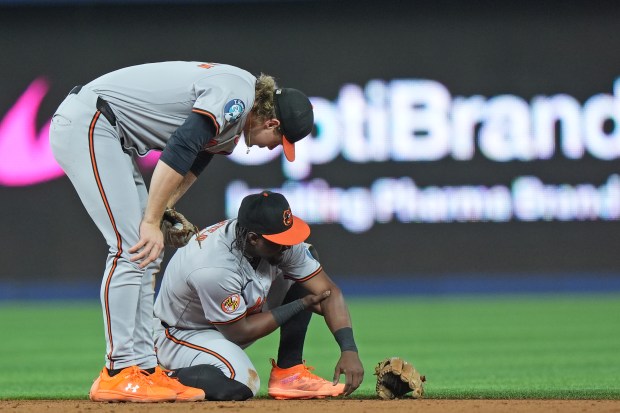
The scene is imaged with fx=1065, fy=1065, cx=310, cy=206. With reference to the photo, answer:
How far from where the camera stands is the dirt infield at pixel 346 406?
13.8 feet

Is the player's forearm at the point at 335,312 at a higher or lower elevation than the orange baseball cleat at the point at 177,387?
higher

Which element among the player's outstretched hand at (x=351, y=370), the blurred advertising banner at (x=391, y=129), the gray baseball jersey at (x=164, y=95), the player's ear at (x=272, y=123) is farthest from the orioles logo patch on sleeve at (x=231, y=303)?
the blurred advertising banner at (x=391, y=129)

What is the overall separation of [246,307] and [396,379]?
757 mm

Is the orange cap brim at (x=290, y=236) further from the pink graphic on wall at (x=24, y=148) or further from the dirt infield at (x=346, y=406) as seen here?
the pink graphic on wall at (x=24, y=148)

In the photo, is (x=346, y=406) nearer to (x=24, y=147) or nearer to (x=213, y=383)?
(x=213, y=383)

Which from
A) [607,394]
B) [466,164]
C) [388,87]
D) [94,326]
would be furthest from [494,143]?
[607,394]

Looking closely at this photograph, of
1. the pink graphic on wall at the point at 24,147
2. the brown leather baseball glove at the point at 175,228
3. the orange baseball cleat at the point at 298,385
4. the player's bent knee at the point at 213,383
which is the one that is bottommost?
the orange baseball cleat at the point at 298,385

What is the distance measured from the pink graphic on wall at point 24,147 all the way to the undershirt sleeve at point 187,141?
8.81 meters

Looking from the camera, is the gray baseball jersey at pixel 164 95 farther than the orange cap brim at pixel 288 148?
No

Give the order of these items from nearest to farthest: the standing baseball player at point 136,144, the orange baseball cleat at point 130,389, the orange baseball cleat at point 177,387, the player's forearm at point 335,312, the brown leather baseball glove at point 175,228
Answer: the standing baseball player at point 136,144, the orange baseball cleat at point 130,389, the orange baseball cleat at point 177,387, the brown leather baseball glove at point 175,228, the player's forearm at point 335,312

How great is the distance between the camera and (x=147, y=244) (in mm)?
4238

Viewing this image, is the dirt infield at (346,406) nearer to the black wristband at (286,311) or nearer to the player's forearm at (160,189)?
the black wristband at (286,311)

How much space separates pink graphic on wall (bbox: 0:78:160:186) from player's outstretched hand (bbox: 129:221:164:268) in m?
8.69

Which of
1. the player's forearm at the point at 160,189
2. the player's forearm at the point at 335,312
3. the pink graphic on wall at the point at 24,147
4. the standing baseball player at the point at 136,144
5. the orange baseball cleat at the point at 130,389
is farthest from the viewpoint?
the pink graphic on wall at the point at 24,147
